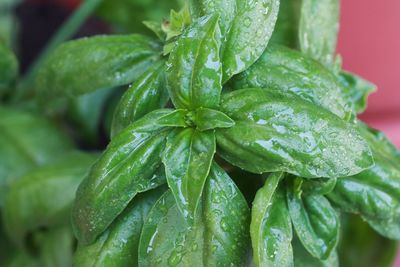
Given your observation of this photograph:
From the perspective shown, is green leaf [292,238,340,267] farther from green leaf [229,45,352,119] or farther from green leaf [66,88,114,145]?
A: green leaf [66,88,114,145]

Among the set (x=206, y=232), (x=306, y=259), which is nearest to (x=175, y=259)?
(x=206, y=232)

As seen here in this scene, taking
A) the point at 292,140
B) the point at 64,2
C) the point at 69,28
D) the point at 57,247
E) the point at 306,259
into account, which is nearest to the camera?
the point at 292,140

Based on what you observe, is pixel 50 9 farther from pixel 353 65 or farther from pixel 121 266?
pixel 121 266

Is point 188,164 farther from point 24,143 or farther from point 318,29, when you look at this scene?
point 24,143

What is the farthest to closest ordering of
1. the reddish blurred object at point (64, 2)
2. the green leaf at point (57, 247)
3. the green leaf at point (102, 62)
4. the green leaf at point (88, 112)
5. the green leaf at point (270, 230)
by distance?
the reddish blurred object at point (64, 2) → the green leaf at point (88, 112) → the green leaf at point (57, 247) → the green leaf at point (102, 62) → the green leaf at point (270, 230)

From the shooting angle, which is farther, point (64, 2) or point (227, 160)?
point (64, 2)

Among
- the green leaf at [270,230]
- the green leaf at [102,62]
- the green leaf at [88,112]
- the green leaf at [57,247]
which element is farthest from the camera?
the green leaf at [88,112]

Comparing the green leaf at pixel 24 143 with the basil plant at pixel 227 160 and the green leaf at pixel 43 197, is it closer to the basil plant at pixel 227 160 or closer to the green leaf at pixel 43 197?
the green leaf at pixel 43 197

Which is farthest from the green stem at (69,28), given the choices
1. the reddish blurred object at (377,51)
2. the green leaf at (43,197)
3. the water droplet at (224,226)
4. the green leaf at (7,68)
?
the water droplet at (224,226)
